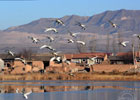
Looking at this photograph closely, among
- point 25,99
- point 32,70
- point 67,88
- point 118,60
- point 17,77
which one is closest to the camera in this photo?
point 25,99

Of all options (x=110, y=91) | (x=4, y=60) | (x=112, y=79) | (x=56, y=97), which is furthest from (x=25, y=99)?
(x=4, y=60)

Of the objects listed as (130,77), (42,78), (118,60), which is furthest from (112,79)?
(118,60)

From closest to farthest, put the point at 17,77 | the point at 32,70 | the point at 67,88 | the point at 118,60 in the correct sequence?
the point at 67,88 → the point at 17,77 → the point at 32,70 → the point at 118,60

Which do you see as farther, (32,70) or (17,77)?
(32,70)

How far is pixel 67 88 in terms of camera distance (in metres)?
54.1

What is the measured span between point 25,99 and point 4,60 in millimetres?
60335

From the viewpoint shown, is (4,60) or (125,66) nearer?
(125,66)

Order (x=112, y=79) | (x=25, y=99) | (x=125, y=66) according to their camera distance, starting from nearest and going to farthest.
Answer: (x=25, y=99)
(x=112, y=79)
(x=125, y=66)

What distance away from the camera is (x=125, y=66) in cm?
7850

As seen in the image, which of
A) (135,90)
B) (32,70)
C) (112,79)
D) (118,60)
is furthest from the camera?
(118,60)

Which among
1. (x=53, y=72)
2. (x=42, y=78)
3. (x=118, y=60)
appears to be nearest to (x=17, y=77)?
(x=42, y=78)

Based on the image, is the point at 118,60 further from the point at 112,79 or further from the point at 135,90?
the point at 135,90

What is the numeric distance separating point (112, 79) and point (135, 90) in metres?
15.9

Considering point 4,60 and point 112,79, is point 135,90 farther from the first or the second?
point 4,60
